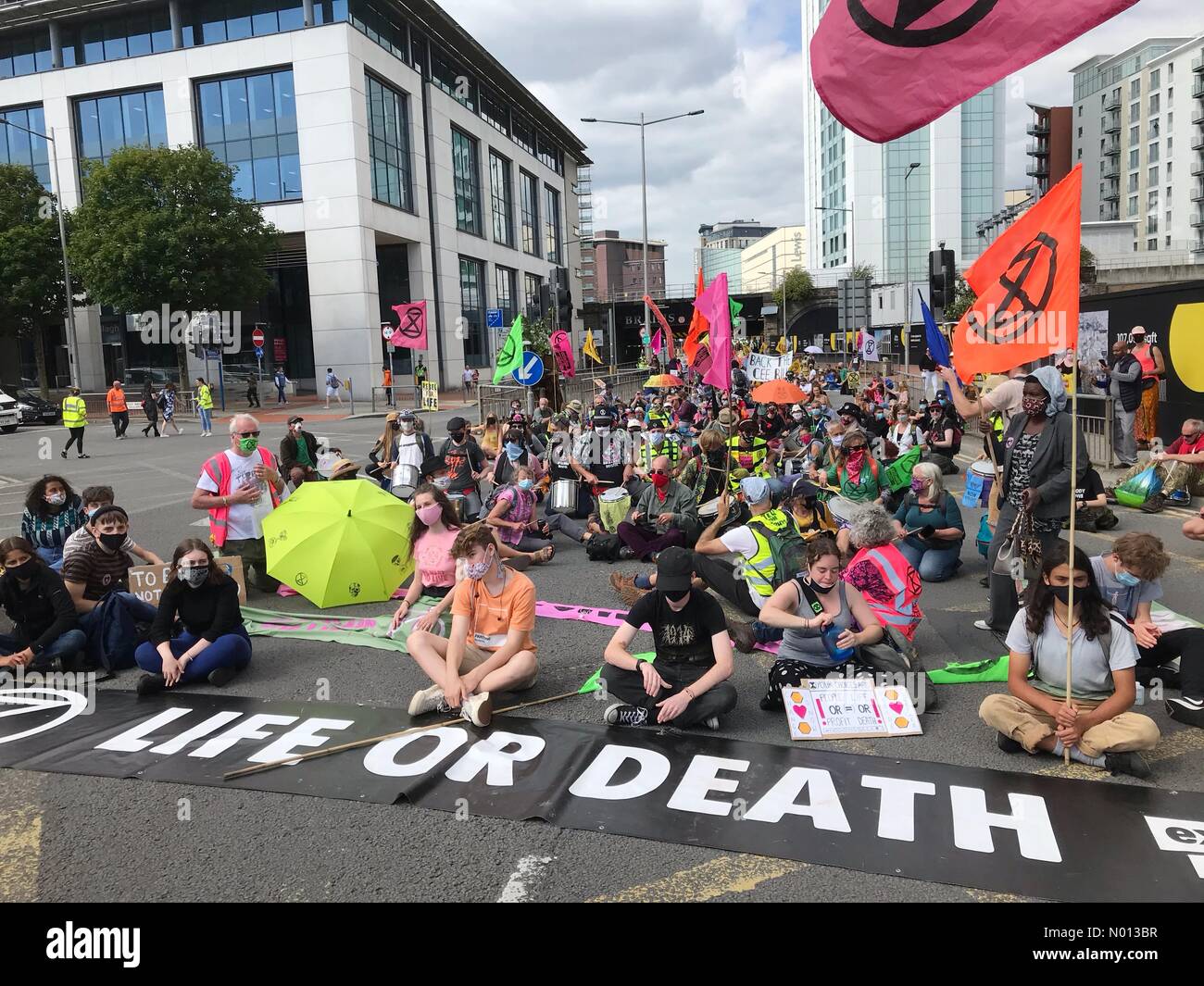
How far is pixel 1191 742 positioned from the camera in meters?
5.11

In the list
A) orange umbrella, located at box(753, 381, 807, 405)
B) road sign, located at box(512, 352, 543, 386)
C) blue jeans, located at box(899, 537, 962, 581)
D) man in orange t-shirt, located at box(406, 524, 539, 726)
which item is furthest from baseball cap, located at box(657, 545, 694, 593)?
road sign, located at box(512, 352, 543, 386)

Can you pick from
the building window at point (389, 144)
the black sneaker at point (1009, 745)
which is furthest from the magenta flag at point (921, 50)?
the building window at point (389, 144)

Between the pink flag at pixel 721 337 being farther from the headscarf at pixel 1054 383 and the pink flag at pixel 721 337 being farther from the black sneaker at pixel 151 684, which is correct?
the black sneaker at pixel 151 684

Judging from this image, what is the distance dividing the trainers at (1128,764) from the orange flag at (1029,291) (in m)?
2.14

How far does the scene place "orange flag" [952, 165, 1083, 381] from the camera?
5.35 meters

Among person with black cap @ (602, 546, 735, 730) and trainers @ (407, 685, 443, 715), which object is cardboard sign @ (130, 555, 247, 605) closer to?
trainers @ (407, 685, 443, 715)

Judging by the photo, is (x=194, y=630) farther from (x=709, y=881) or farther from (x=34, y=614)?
(x=709, y=881)

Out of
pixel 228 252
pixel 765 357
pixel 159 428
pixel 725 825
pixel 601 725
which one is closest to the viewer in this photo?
pixel 725 825

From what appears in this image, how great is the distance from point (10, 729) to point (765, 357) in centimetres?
1638

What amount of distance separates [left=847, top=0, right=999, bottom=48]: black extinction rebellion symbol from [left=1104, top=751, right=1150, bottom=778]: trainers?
3.68 meters

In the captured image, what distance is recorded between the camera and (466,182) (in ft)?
176

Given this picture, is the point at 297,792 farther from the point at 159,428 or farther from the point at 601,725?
the point at 159,428

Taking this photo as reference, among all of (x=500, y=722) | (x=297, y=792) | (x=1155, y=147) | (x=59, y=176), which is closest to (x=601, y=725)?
(x=500, y=722)

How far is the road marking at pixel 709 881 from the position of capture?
12.4 feet
